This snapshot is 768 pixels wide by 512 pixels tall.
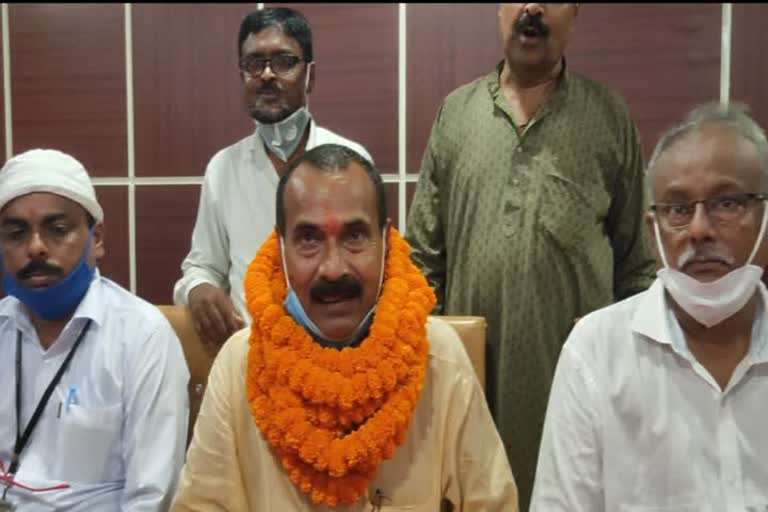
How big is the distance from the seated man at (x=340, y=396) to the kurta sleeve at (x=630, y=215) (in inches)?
40.6

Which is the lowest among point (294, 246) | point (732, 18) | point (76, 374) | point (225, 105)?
point (76, 374)

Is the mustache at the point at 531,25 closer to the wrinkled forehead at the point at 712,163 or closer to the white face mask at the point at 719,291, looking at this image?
the wrinkled forehead at the point at 712,163

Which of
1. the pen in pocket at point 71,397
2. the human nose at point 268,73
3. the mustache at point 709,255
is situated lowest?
the pen in pocket at point 71,397

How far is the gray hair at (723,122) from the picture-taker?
1599 mm

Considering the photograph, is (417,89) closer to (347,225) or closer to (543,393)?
(543,393)

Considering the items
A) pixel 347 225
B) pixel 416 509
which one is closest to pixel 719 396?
pixel 416 509

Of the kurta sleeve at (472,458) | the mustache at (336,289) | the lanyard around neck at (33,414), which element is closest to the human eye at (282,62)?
the lanyard around neck at (33,414)

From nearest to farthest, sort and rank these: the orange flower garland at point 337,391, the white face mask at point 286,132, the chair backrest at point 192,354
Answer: the orange flower garland at point 337,391 → the chair backrest at point 192,354 → the white face mask at point 286,132

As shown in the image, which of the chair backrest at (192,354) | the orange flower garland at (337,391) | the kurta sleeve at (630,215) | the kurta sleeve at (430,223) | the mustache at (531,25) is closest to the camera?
the orange flower garland at (337,391)

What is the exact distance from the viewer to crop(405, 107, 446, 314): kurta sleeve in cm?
264

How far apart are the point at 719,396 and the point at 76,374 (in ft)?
4.94

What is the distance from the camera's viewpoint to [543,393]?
251cm

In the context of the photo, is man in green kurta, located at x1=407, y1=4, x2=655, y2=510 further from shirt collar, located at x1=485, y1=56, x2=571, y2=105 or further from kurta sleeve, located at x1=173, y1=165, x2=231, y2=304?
kurta sleeve, located at x1=173, y1=165, x2=231, y2=304

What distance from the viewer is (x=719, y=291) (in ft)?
5.21
